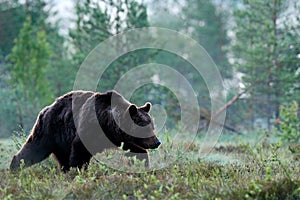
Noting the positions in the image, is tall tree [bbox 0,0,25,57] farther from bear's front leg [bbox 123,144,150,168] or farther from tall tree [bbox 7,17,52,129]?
bear's front leg [bbox 123,144,150,168]

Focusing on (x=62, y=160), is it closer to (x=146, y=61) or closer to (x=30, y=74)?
(x=30, y=74)

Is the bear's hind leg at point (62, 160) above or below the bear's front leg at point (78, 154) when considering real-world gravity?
below

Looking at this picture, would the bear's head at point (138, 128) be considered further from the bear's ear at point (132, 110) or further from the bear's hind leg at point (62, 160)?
the bear's hind leg at point (62, 160)

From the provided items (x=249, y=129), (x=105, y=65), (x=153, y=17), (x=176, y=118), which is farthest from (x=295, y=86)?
(x=153, y=17)

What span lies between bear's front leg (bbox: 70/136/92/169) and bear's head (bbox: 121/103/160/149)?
2.05 ft

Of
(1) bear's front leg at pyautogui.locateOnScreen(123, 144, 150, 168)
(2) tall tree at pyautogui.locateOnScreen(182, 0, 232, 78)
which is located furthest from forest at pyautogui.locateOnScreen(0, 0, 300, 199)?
(2) tall tree at pyautogui.locateOnScreen(182, 0, 232, 78)

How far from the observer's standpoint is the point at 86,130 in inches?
271

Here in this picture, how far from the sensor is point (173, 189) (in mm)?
5492

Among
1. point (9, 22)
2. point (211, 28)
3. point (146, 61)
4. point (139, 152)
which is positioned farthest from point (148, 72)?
point (139, 152)

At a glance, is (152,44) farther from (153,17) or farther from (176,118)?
(153,17)

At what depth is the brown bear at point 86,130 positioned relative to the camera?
6.89 m

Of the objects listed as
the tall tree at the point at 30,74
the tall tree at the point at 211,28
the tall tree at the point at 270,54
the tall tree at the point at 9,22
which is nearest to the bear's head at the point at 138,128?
the tall tree at the point at 270,54

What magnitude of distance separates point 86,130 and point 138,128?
0.74 m

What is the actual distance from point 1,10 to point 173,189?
2422 centimetres
